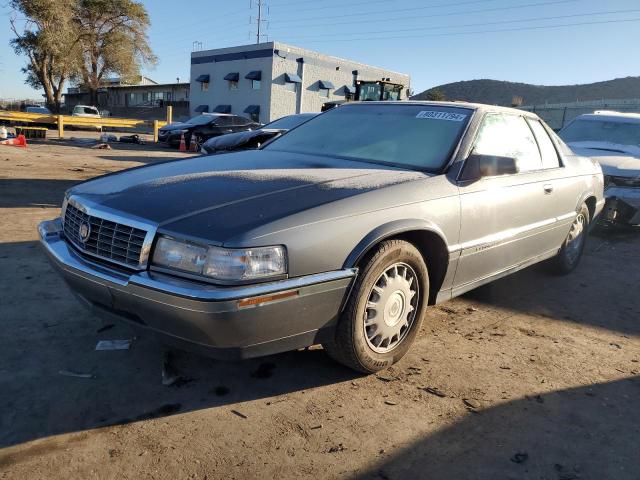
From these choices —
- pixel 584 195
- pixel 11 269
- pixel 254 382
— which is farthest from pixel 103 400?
pixel 584 195

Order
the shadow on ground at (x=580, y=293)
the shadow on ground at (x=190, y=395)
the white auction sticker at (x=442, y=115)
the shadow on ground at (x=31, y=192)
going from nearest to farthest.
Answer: the shadow on ground at (x=190, y=395), the white auction sticker at (x=442, y=115), the shadow on ground at (x=580, y=293), the shadow on ground at (x=31, y=192)

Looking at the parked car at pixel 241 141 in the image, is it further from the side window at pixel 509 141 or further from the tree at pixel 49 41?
the tree at pixel 49 41

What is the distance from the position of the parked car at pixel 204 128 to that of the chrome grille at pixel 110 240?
1631 centimetres

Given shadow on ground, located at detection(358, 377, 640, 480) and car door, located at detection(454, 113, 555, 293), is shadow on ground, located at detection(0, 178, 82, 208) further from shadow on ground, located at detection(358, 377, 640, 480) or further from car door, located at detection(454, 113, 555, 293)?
shadow on ground, located at detection(358, 377, 640, 480)

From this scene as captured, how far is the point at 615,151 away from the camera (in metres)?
7.44

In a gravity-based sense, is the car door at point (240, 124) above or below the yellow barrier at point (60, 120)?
above

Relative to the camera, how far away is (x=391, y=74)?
3922 cm

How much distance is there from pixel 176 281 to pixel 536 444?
183cm

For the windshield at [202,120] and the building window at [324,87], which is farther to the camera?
the building window at [324,87]

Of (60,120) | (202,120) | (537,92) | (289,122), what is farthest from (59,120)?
(537,92)

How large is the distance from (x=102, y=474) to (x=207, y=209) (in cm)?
120

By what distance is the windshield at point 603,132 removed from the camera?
791 centimetres

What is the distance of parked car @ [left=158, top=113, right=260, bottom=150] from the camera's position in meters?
18.7

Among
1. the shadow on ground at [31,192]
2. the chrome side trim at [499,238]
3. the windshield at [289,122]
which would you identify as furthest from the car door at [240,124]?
the chrome side trim at [499,238]
